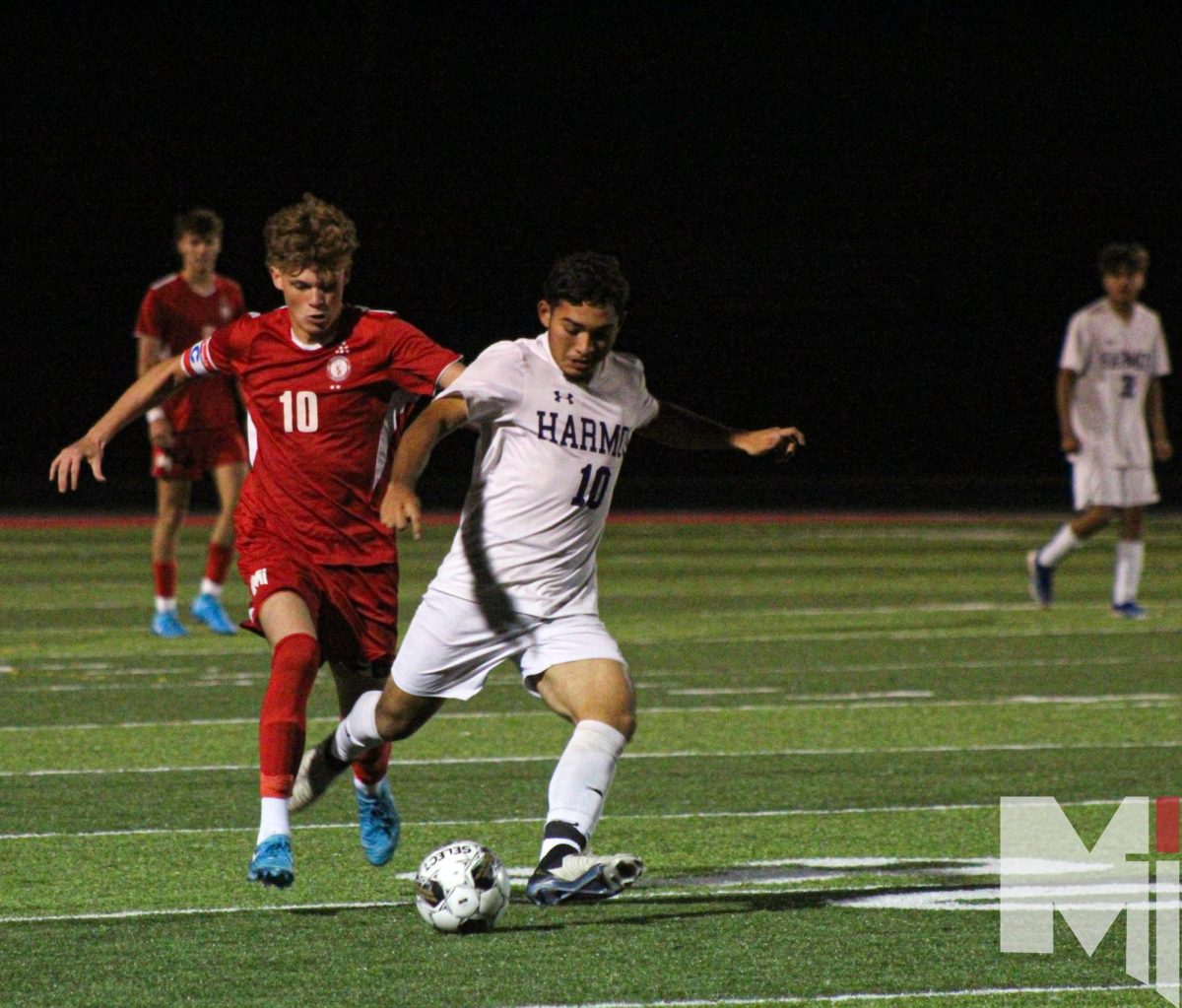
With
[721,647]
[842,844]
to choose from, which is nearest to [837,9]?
[721,647]

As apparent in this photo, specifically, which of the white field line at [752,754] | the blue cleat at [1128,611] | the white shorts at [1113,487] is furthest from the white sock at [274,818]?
the blue cleat at [1128,611]

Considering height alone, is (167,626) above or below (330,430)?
below

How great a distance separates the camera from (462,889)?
494 cm

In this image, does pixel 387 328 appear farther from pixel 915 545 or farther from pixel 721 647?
pixel 915 545

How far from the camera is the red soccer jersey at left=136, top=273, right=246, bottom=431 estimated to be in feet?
39.0

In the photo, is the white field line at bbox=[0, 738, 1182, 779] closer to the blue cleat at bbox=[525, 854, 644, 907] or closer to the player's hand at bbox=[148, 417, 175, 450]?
the blue cleat at bbox=[525, 854, 644, 907]

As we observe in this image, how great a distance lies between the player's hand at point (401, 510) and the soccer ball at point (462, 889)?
0.77m

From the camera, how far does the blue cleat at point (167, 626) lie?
1231 cm

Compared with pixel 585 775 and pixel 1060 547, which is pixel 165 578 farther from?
pixel 585 775

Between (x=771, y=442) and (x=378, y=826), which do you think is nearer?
(x=771, y=442)

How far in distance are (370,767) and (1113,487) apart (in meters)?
8.26

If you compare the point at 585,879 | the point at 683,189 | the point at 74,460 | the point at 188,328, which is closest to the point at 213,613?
the point at 188,328

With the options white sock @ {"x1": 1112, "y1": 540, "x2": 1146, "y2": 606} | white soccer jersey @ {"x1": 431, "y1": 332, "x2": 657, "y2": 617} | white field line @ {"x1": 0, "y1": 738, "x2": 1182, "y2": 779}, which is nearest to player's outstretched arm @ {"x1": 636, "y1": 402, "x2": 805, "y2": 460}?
white soccer jersey @ {"x1": 431, "y1": 332, "x2": 657, "y2": 617}

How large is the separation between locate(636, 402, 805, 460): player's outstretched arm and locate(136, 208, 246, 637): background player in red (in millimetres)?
6516
